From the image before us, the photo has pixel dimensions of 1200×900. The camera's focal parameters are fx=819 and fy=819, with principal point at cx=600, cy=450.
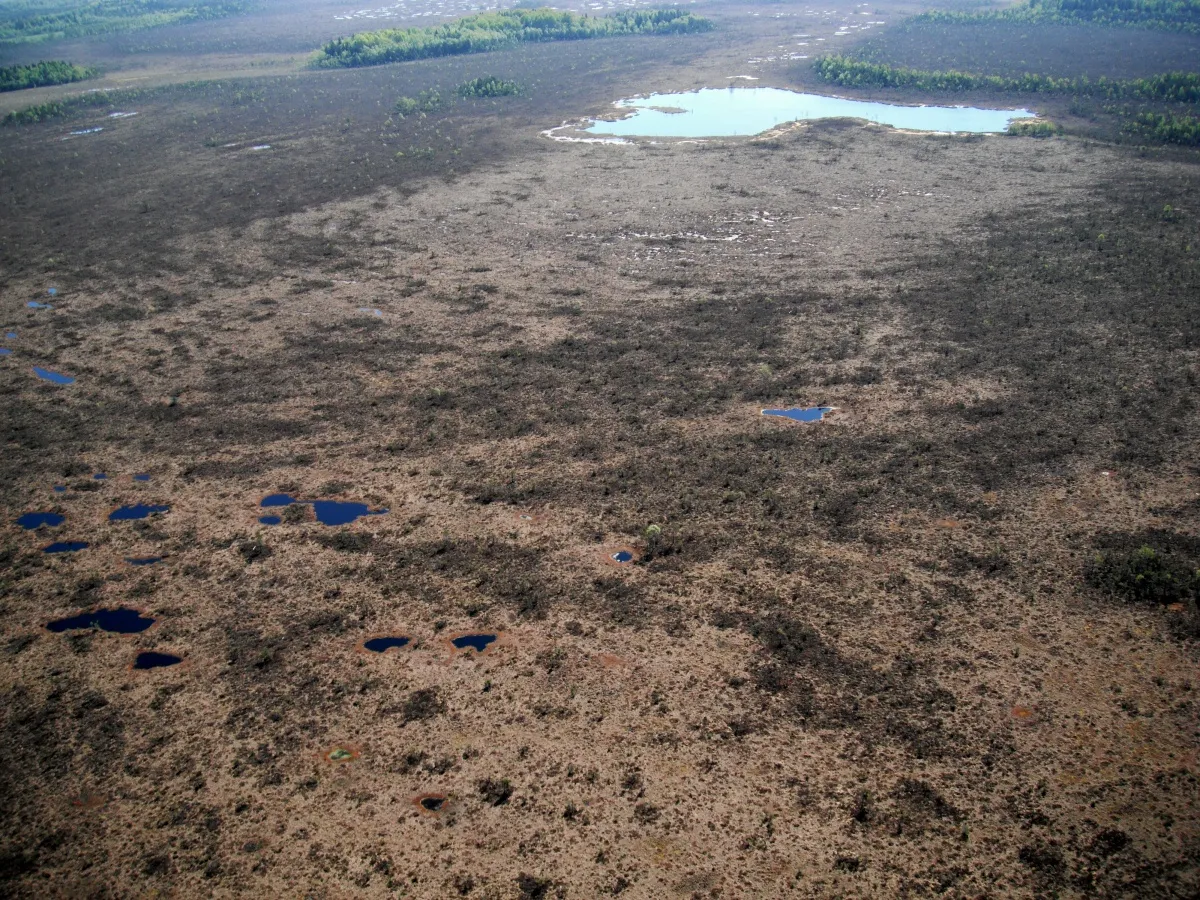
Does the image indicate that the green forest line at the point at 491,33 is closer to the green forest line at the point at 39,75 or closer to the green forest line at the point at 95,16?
the green forest line at the point at 39,75

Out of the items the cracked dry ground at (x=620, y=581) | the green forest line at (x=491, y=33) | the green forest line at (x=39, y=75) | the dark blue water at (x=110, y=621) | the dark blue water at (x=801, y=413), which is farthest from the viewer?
the green forest line at (x=491, y=33)

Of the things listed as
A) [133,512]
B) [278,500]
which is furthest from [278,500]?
[133,512]

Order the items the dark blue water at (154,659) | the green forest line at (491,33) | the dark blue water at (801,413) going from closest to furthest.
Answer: the dark blue water at (154,659), the dark blue water at (801,413), the green forest line at (491,33)

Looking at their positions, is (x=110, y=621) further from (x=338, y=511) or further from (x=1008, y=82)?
(x=1008, y=82)

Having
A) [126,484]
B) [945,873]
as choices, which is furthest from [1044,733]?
[126,484]

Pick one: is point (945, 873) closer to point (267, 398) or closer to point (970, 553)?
point (970, 553)

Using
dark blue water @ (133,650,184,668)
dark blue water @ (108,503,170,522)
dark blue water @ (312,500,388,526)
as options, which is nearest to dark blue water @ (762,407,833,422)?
dark blue water @ (312,500,388,526)

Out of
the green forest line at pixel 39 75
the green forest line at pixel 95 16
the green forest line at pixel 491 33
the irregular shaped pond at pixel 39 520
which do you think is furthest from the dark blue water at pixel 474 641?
the green forest line at pixel 95 16
